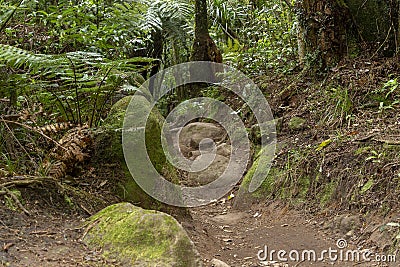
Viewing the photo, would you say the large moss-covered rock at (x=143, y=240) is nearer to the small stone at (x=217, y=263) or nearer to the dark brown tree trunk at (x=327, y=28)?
the small stone at (x=217, y=263)

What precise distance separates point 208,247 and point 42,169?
5.04 ft

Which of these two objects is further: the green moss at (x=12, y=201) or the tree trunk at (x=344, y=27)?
the tree trunk at (x=344, y=27)

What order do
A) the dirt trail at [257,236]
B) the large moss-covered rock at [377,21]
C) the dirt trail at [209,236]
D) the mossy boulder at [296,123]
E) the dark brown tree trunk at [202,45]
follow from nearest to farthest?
the dirt trail at [209,236] < the dirt trail at [257,236] < the mossy boulder at [296,123] < the large moss-covered rock at [377,21] < the dark brown tree trunk at [202,45]

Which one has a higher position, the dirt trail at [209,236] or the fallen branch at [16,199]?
the fallen branch at [16,199]

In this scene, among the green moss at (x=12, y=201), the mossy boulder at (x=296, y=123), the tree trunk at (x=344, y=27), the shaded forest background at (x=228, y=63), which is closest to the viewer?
the green moss at (x=12, y=201)

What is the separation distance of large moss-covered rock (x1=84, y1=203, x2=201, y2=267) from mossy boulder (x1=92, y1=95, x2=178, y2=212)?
0.99m

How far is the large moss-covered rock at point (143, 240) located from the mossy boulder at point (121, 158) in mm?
991

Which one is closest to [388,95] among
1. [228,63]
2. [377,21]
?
[377,21]

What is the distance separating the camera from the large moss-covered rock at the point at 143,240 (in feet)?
7.32

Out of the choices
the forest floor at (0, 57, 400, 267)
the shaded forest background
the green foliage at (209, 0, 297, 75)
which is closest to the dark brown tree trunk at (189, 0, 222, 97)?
the shaded forest background

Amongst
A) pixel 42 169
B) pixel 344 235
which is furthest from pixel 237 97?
pixel 42 169

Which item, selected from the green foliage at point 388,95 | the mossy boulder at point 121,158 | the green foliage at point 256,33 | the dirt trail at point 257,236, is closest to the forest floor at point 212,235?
the dirt trail at point 257,236

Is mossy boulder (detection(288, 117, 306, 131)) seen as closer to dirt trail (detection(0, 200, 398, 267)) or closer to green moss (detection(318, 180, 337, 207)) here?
dirt trail (detection(0, 200, 398, 267))

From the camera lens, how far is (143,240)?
2322 mm
